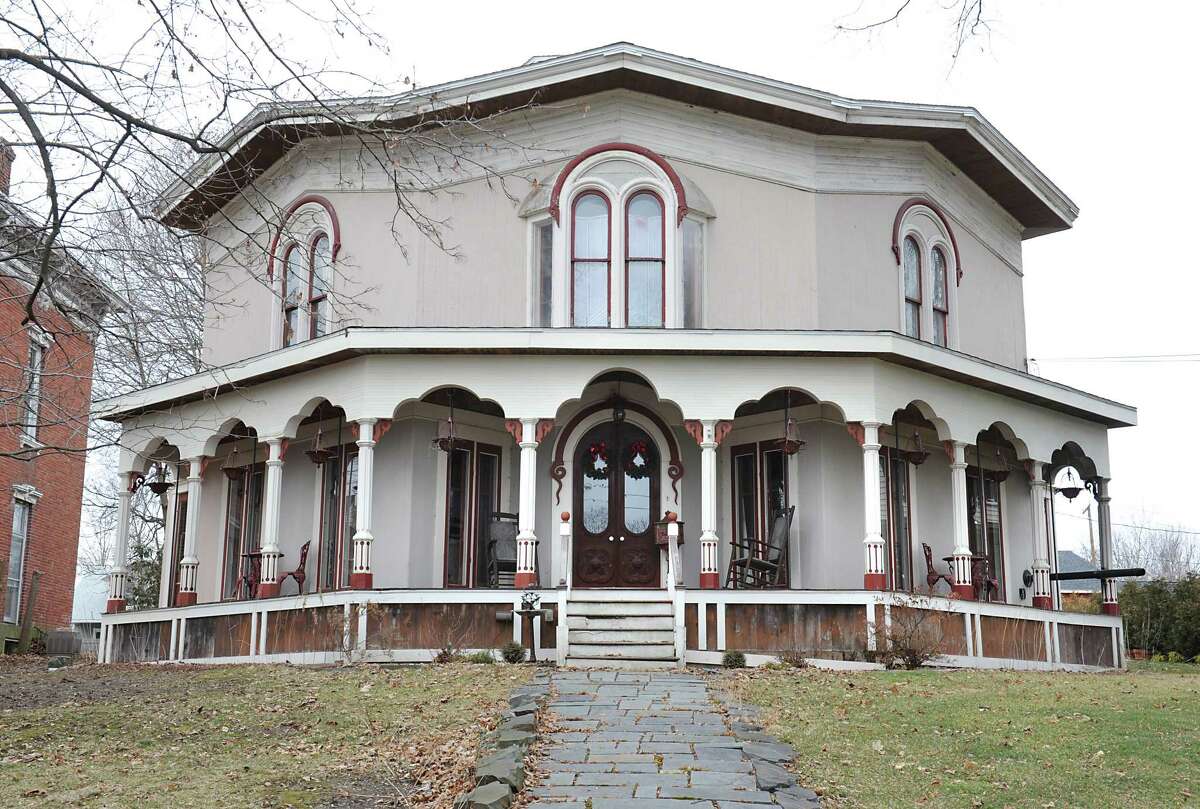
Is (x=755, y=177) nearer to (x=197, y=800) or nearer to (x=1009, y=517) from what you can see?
(x=1009, y=517)

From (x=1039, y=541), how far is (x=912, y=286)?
4.26m

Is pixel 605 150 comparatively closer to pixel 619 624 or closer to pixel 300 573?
pixel 619 624

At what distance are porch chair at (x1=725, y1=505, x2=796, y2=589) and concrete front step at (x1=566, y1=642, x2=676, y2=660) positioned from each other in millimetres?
2468

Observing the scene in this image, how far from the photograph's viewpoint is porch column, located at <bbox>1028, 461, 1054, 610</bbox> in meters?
18.7

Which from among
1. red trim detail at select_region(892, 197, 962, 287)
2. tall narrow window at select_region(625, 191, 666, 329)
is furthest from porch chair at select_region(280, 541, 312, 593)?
red trim detail at select_region(892, 197, 962, 287)

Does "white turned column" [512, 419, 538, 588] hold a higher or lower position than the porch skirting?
higher

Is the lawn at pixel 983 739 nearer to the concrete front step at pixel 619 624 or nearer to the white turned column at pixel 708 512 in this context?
the concrete front step at pixel 619 624

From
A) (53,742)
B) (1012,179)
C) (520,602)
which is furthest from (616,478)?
(53,742)

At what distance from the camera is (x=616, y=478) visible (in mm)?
18031

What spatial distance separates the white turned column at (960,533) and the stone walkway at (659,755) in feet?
21.0

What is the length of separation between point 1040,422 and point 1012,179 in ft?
13.6

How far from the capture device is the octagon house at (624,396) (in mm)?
16062

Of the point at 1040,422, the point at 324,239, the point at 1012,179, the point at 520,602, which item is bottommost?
the point at 520,602

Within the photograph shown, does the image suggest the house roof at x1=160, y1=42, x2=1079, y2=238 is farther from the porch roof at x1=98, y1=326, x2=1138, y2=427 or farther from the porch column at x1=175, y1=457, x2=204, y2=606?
the porch column at x1=175, y1=457, x2=204, y2=606
